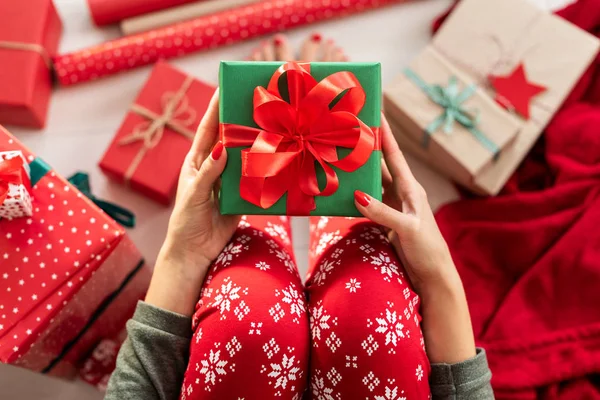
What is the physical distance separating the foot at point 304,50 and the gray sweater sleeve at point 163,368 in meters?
0.74

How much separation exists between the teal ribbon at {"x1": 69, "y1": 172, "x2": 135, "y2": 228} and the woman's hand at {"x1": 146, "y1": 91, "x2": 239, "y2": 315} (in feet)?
0.95

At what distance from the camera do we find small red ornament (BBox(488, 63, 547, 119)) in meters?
1.25

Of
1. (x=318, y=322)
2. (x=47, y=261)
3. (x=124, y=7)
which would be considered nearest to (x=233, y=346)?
(x=318, y=322)

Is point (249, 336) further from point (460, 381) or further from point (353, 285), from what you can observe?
point (460, 381)

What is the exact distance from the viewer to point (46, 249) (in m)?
0.89

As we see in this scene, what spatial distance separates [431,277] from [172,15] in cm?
94

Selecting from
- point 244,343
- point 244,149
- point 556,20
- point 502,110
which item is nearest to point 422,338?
point 244,343

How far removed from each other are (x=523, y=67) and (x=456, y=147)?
0.27m

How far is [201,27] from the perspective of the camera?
52.8 inches

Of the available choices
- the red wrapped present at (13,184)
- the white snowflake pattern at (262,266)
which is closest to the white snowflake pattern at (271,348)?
the white snowflake pattern at (262,266)

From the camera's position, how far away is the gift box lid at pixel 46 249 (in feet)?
2.86

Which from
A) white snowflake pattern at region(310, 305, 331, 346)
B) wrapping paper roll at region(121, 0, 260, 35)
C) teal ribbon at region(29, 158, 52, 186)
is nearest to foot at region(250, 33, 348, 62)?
wrapping paper roll at region(121, 0, 260, 35)

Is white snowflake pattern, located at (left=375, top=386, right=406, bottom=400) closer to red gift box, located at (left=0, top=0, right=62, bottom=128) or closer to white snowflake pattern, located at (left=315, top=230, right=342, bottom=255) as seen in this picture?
white snowflake pattern, located at (left=315, top=230, right=342, bottom=255)

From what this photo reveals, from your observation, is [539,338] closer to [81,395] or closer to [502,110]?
[502,110]
